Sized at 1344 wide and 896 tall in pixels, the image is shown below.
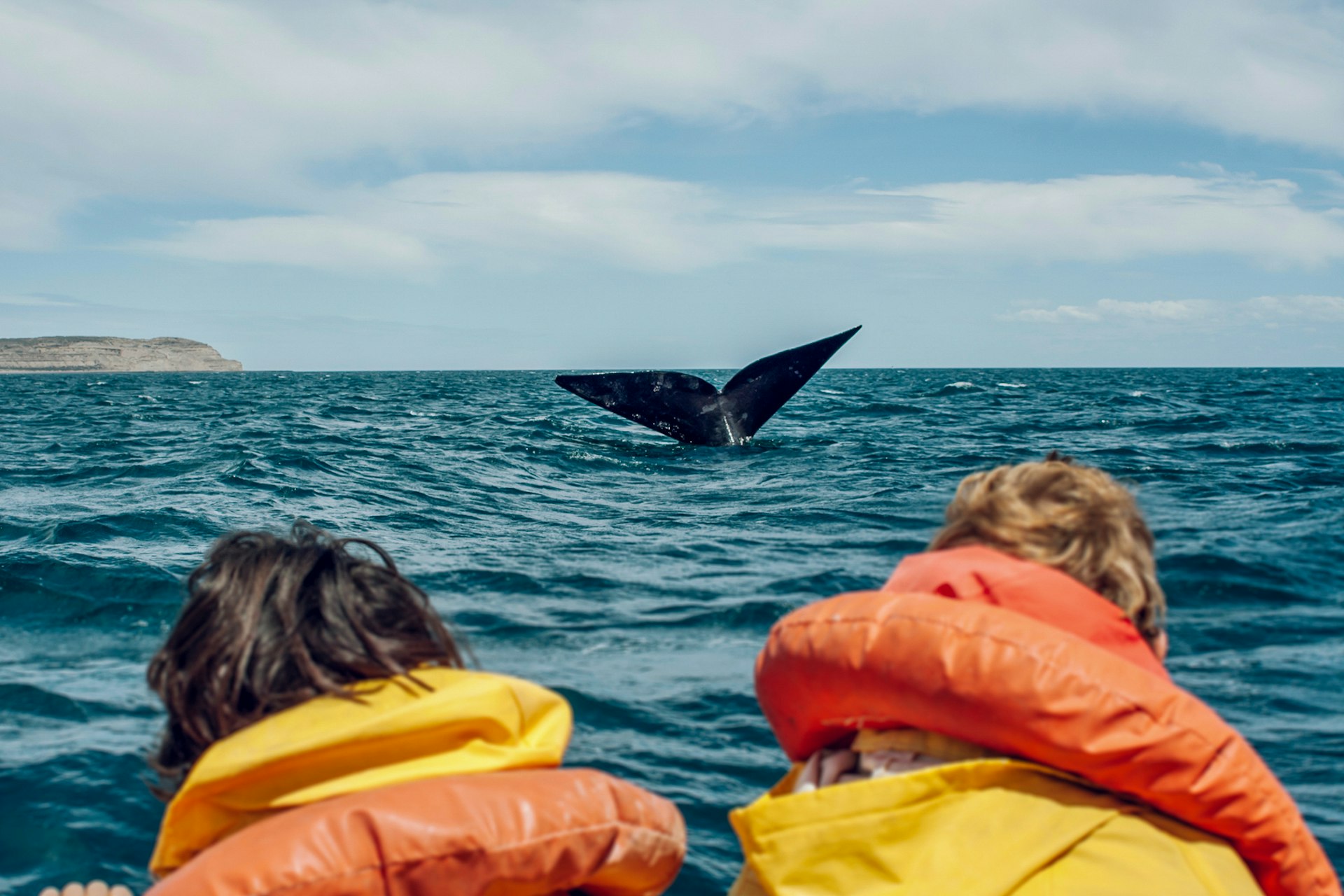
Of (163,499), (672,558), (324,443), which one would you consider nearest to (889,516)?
(672,558)

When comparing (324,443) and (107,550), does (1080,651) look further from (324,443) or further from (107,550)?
(324,443)

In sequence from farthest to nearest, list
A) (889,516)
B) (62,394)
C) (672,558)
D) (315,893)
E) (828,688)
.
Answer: (62,394)
(889,516)
(672,558)
(828,688)
(315,893)

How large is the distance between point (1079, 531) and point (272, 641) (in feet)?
5.95

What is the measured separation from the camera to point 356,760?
2.16 metres

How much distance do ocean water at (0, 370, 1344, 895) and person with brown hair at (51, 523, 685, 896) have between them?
1752 mm

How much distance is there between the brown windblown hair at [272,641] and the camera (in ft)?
7.54

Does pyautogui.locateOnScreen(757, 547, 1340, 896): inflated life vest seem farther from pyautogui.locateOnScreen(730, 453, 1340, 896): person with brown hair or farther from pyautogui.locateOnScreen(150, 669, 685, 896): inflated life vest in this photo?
pyautogui.locateOnScreen(150, 669, 685, 896): inflated life vest

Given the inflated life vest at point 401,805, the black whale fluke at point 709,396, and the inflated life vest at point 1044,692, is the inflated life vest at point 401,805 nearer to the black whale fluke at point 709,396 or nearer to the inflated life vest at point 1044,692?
the inflated life vest at point 1044,692

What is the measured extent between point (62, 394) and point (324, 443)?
37.5 metres

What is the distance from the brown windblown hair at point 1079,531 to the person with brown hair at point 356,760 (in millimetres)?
1042

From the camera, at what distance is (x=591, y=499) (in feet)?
38.9

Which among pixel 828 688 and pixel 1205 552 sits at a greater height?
pixel 828 688

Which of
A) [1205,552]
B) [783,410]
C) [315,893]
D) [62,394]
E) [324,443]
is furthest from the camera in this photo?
[62,394]

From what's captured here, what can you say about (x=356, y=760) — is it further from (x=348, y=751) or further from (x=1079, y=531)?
(x=1079, y=531)
